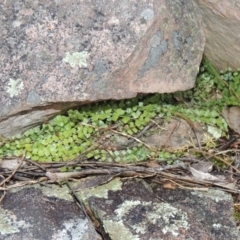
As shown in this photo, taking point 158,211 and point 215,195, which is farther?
point 215,195

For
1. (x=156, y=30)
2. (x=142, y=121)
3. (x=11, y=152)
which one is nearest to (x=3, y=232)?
(x=11, y=152)

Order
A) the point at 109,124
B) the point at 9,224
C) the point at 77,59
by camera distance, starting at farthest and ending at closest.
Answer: the point at 109,124
the point at 77,59
the point at 9,224

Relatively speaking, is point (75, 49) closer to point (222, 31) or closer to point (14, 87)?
point (14, 87)

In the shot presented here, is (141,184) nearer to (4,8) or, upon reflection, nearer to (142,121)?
(142,121)

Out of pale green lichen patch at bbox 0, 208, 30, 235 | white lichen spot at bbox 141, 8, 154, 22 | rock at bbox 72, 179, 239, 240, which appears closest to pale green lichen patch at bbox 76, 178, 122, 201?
rock at bbox 72, 179, 239, 240

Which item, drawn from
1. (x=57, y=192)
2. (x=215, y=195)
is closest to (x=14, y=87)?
(x=57, y=192)

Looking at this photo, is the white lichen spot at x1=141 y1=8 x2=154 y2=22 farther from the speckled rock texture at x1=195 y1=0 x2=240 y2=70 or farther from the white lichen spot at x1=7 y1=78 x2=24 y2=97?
the white lichen spot at x1=7 y1=78 x2=24 y2=97
